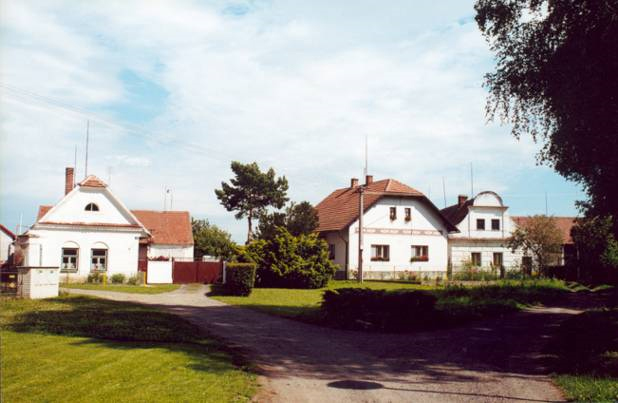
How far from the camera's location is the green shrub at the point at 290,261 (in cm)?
3117

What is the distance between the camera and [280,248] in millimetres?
31625

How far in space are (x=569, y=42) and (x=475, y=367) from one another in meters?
8.06

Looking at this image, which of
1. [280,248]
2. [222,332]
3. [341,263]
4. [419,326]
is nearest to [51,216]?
[280,248]

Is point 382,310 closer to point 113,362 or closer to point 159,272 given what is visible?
point 113,362

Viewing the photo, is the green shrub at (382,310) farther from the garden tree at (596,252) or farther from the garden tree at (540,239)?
the garden tree at (540,239)

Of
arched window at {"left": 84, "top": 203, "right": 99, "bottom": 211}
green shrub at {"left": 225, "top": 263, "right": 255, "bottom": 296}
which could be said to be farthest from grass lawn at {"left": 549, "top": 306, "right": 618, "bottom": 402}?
arched window at {"left": 84, "top": 203, "right": 99, "bottom": 211}

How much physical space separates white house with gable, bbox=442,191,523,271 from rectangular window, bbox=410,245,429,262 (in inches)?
147

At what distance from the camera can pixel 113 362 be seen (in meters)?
9.51

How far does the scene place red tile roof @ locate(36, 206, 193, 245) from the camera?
4419 cm

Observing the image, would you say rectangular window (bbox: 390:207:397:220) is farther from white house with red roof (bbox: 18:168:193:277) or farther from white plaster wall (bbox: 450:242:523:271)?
white house with red roof (bbox: 18:168:193:277)

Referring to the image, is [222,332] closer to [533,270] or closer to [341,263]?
[341,263]

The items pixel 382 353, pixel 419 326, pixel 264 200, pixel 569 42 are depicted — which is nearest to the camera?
pixel 382 353

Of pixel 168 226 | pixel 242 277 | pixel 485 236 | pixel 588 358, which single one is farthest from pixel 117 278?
pixel 485 236

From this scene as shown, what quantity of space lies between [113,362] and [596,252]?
36904mm
